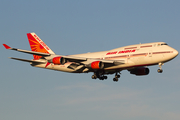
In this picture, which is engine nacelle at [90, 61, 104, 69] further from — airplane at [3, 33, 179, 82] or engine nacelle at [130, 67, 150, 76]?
engine nacelle at [130, 67, 150, 76]

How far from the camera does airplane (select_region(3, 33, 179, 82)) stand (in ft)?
200

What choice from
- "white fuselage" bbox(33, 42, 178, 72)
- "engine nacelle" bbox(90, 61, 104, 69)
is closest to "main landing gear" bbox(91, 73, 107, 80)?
"white fuselage" bbox(33, 42, 178, 72)

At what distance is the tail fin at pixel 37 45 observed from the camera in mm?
74044

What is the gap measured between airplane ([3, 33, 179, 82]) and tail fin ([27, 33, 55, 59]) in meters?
2.88

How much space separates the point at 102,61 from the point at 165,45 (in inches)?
478

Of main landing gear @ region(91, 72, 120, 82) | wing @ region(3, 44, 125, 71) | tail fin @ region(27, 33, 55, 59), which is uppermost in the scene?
tail fin @ region(27, 33, 55, 59)

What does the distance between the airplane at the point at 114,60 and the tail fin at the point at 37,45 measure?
288 centimetres

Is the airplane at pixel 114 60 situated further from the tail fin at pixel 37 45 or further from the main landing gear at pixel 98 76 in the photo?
the tail fin at pixel 37 45

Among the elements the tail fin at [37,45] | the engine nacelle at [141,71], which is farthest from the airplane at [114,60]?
the tail fin at [37,45]

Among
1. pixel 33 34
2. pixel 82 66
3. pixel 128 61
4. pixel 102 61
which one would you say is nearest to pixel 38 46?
pixel 33 34

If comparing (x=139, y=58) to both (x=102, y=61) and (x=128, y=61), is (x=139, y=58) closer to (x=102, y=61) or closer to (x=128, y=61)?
(x=128, y=61)

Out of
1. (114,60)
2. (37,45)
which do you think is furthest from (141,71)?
(37,45)

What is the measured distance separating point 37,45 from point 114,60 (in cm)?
2021

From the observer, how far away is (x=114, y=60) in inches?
2527
